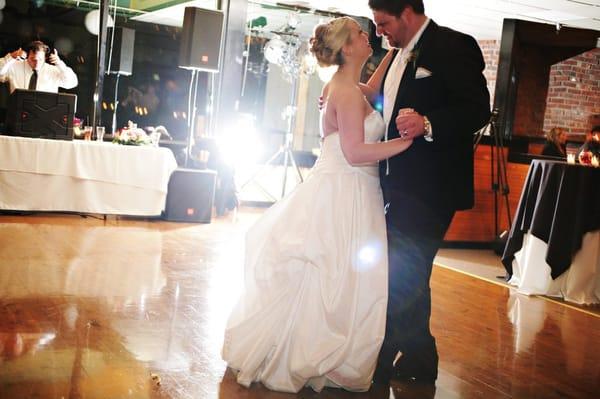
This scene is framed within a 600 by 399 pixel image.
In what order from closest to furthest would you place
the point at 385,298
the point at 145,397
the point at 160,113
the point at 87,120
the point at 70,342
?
the point at 145,397, the point at 385,298, the point at 70,342, the point at 87,120, the point at 160,113

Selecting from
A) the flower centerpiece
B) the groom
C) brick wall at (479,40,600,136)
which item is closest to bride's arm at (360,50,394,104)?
the groom

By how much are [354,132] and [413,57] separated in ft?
1.19

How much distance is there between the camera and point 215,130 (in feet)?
29.0

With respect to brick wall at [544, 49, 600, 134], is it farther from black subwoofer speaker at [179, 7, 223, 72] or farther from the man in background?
the man in background

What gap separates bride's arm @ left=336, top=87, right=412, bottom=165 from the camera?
282cm

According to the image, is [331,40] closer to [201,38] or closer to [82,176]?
[82,176]

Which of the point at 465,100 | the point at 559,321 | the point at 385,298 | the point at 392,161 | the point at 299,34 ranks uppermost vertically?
the point at 299,34

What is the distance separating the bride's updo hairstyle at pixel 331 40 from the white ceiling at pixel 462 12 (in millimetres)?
6399

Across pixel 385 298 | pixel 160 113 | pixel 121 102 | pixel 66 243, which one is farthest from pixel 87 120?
pixel 385 298

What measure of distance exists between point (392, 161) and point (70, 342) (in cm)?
155

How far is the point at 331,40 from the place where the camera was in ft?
9.50

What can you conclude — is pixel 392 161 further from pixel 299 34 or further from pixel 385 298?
pixel 299 34

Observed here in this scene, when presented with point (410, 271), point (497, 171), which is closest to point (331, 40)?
point (410, 271)

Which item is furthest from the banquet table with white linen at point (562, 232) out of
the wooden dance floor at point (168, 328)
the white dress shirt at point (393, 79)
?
the white dress shirt at point (393, 79)
